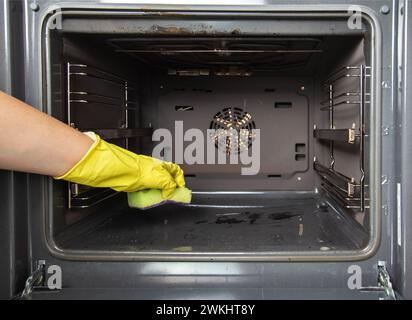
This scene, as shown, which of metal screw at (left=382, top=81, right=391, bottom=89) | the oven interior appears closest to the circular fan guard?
the oven interior

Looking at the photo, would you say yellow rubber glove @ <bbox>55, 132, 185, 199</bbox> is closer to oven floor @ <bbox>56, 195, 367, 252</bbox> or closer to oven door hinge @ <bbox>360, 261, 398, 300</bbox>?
oven floor @ <bbox>56, 195, 367, 252</bbox>

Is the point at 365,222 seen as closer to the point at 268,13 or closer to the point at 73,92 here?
the point at 268,13

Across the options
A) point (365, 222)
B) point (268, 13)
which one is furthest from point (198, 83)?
point (365, 222)

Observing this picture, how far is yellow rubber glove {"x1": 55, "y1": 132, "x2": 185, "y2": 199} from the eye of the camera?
1.04m

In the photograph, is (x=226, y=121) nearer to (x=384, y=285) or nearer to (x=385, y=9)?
(x=385, y=9)

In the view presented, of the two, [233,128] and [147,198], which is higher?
[233,128]

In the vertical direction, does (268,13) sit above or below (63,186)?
above

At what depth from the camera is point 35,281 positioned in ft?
3.48

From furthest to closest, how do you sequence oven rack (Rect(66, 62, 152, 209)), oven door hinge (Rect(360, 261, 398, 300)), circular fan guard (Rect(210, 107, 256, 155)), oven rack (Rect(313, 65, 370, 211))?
circular fan guard (Rect(210, 107, 256, 155)) → oven rack (Rect(66, 62, 152, 209)) → oven rack (Rect(313, 65, 370, 211)) → oven door hinge (Rect(360, 261, 398, 300))

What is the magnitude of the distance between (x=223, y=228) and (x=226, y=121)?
2.23ft

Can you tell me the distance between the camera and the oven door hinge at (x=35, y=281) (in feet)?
3.41

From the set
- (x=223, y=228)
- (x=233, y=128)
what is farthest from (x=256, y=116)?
(x=223, y=228)
